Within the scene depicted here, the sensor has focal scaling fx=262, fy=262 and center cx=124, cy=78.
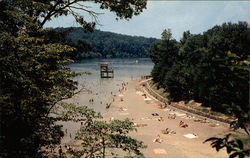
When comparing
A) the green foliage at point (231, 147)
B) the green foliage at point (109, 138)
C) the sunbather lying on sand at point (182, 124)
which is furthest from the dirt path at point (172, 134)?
the green foliage at point (231, 147)

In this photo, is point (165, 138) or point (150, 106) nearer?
point (165, 138)

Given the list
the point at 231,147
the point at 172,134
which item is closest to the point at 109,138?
the point at 231,147

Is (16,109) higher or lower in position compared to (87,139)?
higher

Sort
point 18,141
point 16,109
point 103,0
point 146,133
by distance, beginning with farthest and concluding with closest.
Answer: point 146,133, point 103,0, point 18,141, point 16,109

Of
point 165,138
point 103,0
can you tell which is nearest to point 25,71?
point 103,0

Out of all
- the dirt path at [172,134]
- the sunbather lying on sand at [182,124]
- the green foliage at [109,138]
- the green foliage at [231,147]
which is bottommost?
the dirt path at [172,134]

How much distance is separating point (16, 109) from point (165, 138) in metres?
16.2

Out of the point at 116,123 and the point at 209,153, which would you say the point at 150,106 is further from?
the point at 116,123

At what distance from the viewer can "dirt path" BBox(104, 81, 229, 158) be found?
17.9m

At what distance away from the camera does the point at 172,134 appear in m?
22.9

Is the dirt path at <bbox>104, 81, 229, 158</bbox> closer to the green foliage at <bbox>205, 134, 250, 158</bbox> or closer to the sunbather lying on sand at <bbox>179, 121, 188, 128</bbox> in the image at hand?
the sunbather lying on sand at <bbox>179, 121, 188, 128</bbox>

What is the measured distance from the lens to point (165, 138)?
21.6 meters

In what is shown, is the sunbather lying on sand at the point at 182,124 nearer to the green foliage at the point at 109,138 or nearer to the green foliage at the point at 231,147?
the green foliage at the point at 109,138

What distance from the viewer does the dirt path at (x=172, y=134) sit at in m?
17.9
